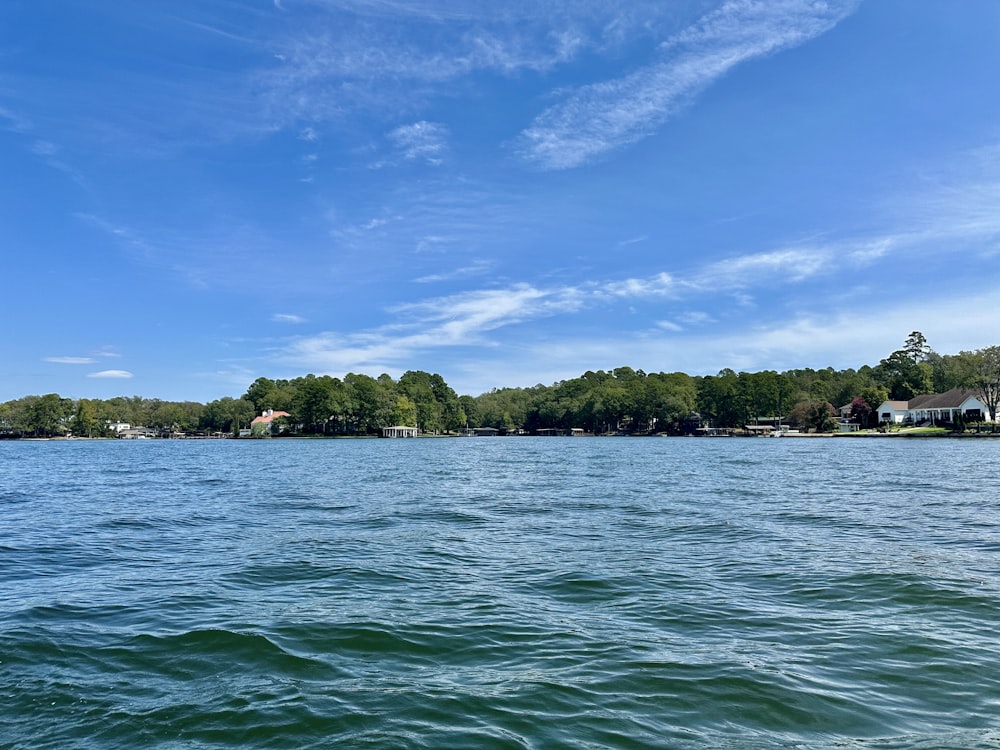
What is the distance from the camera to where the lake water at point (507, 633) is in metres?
5.65

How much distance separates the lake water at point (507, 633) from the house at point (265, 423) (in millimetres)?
168613

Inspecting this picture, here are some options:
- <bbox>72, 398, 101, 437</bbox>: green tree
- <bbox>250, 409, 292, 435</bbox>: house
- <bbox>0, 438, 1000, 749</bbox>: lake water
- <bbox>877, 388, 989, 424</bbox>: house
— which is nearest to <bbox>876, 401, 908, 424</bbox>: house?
<bbox>877, 388, 989, 424</bbox>: house

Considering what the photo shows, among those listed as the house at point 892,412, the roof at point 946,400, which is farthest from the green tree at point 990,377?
the house at point 892,412

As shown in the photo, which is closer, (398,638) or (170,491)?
(398,638)

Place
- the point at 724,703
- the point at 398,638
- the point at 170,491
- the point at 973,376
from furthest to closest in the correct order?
the point at 973,376 < the point at 170,491 < the point at 398,638 < the point at 724,703

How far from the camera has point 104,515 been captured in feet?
69.2

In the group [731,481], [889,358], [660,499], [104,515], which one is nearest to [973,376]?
[889,358]

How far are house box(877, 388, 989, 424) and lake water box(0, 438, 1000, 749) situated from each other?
→ 341 feet

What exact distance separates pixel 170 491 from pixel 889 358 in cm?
15409

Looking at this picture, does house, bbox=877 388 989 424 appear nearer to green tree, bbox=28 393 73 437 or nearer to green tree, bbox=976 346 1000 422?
green tree, bbox=976 346 1000 422

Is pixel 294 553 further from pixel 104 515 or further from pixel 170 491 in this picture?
pixel 170 491

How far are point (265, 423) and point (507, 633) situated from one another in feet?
614

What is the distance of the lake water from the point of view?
565 cm

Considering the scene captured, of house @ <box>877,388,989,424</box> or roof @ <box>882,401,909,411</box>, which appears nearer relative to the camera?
house @ <box>877,388,989,424</box>
